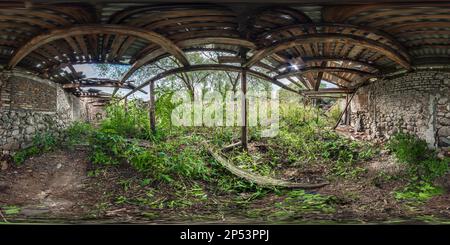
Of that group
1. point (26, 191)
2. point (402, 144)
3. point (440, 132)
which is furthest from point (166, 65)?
point (440, 132)

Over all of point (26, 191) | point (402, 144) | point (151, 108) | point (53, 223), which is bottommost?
point (53, 223)

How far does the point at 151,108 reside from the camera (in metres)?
1.36

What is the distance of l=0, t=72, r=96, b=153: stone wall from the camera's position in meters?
1.36

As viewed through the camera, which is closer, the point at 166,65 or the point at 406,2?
the point at 406,2

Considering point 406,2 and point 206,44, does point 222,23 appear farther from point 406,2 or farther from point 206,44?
point 406,2

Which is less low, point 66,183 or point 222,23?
point 222,23

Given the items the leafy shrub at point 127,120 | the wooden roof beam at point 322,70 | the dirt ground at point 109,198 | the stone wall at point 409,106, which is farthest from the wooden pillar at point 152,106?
the stone wall at point 409,106

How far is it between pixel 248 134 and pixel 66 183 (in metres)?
1.04

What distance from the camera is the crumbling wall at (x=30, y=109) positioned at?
1.36 metres

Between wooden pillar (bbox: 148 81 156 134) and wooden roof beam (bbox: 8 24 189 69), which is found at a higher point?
wooden roof beam (bbox: 8 24 189 69)
